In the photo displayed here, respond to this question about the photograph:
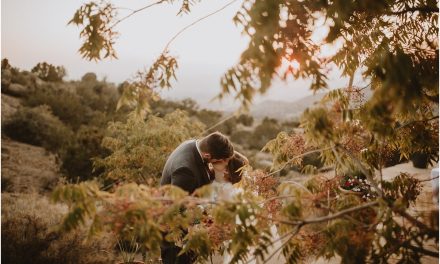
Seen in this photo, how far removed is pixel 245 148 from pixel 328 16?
18.7 m

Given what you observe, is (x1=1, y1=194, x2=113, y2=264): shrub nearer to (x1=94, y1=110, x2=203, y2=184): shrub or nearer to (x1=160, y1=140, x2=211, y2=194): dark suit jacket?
(x1=94, y1=110, x2=203, y2=184): shrub

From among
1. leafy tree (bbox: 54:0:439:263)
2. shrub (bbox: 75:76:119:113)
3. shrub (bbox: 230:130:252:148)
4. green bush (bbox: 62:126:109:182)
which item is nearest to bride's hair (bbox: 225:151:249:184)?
leafy tree (bbox: 54:0:439:263)

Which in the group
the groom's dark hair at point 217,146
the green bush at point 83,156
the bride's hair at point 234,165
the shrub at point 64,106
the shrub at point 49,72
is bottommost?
the green bush at point 83,156

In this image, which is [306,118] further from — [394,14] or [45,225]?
[45,225]

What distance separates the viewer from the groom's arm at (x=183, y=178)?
3976mm

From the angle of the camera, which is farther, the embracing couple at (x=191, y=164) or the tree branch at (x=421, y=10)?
the embracing couple at (x=191, y=164)

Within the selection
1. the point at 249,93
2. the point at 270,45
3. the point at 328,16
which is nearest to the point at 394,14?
the point at 328,16

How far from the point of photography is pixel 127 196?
1.85 meters

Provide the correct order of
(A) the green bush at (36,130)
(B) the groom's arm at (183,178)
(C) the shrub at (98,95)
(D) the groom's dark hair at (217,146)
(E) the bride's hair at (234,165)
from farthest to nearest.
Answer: (C) the shrub at (98,95) < (A) the green bush at (36,130) < (E) the bride's hair at (234,165) < (D) the groom's dark hair at (217,146) < (B) the groom's arm at (183,178)

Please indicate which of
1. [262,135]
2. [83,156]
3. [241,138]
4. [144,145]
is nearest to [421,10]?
[144,145]

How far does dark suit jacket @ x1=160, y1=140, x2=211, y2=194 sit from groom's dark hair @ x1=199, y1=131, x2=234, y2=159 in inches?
6.1

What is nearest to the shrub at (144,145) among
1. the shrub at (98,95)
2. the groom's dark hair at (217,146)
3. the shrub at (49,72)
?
the groom's dark hair at (217,146)

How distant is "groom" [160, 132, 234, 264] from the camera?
4.05m

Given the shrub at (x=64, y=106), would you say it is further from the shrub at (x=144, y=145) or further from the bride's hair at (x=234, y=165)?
the bride's hair at (x=234, y=165)
